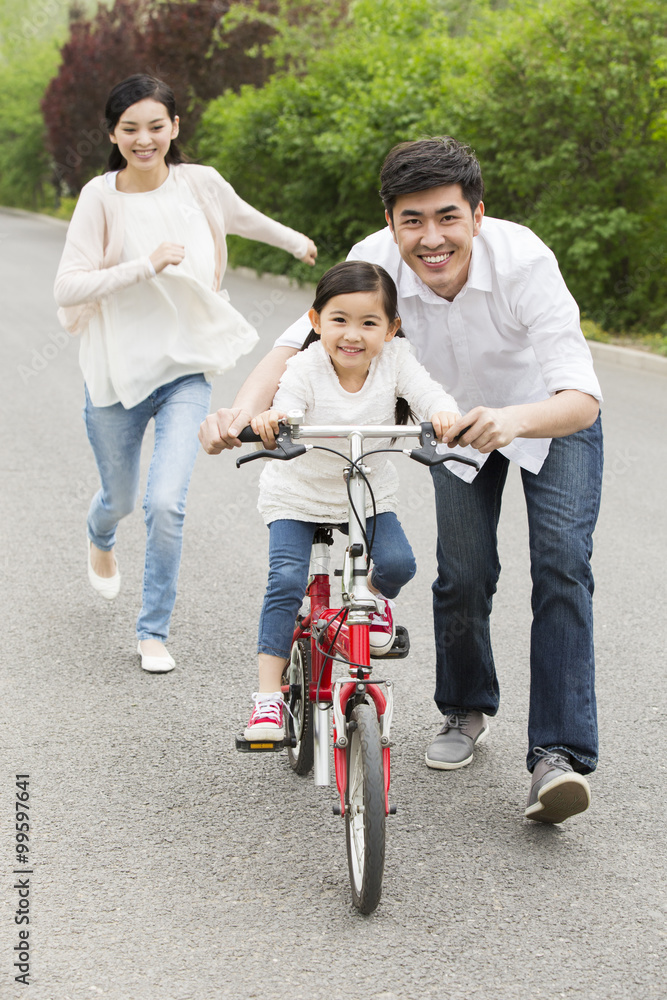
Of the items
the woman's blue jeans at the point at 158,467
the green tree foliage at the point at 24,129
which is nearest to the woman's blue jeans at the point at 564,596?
the woman's blue jeans at the point at 158,467

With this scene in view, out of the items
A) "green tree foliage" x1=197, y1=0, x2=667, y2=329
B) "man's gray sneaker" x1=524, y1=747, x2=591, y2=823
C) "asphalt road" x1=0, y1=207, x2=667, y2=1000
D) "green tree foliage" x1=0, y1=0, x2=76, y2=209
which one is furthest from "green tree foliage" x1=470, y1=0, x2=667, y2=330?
"green tree foliage" x1=0, y1=0, x2=76, y2=209

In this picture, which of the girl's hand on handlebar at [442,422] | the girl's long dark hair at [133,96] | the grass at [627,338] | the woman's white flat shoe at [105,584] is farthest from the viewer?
the grass at [627,338]

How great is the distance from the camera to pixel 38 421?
9297 mm

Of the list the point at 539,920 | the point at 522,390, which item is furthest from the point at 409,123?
the point at 539,920

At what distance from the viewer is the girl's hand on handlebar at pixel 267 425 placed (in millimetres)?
3035

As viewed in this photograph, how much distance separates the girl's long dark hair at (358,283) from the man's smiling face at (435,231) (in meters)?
0.11

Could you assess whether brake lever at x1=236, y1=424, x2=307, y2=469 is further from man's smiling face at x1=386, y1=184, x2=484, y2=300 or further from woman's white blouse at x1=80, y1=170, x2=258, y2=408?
woman's white blouse at x1=80, y1=170, x2=258, y2=408

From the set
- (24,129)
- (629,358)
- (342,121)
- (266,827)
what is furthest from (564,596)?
(24,129)

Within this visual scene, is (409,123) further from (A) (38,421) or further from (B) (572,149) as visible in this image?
(A) (38,421)

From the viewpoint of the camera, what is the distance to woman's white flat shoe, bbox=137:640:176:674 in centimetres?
462

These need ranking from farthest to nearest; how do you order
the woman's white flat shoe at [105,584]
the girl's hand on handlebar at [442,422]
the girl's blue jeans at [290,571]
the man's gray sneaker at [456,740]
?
the woman's white flat shoe at [105,584], the man's gray sneaker at [456,740], the girl's blue jeans at [290,571], the girl's hand on handlebar at [442,422]

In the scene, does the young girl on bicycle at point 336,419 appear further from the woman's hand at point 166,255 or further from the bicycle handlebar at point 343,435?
the woman's hand at point 166,255

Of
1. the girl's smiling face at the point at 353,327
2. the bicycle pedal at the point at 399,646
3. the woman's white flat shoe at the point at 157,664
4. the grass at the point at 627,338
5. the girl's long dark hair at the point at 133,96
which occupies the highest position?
the girl's long dark hair at the point at 133,96

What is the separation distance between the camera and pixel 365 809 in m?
2.85
